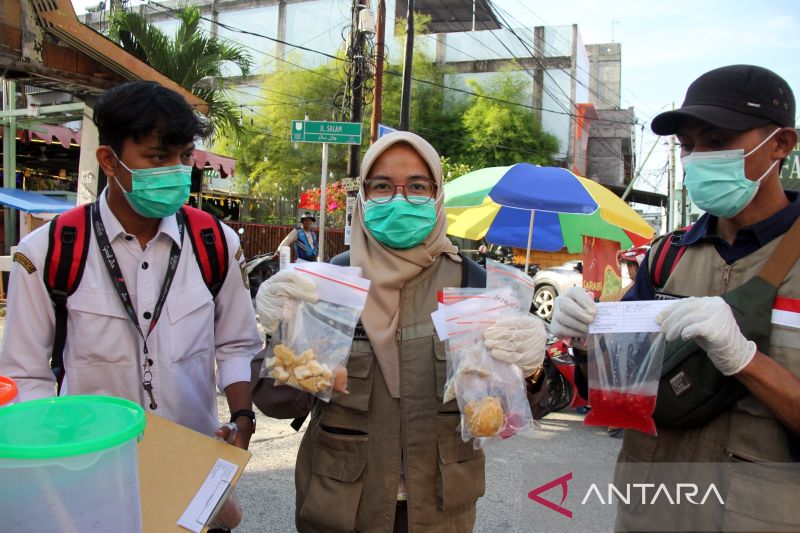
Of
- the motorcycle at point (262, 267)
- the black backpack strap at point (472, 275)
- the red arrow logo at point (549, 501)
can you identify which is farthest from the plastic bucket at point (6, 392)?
the motorcycle at point (262, 267)

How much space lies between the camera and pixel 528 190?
6168mm

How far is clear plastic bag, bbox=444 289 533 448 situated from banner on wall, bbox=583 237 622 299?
6.07 meters

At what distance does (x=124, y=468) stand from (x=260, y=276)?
12.3 meters

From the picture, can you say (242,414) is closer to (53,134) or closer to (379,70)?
(53,134)

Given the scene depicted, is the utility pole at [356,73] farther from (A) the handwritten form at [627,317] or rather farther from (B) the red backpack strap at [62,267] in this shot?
(A) the handwritten form at [627,317]

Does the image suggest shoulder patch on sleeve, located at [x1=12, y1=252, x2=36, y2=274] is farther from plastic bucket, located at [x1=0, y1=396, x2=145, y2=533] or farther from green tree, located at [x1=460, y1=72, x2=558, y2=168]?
green tree, located at [x1=460, y1=72, x2=558, y2=168]

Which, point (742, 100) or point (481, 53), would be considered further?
point (481, 53)

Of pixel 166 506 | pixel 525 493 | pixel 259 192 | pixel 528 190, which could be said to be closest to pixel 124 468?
pixel 166 506

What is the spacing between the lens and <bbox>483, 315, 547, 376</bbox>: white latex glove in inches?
64.4

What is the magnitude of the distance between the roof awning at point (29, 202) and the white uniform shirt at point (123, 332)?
8216 millimetres

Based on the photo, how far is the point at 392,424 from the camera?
1.83m

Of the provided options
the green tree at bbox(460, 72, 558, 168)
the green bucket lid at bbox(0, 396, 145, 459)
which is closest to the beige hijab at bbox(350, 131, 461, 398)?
the green bucket lid at bbox(0, 396, 145, 459)

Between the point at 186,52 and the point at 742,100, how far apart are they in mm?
12339

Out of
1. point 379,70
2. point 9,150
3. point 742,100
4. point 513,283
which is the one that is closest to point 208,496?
point 513,283
